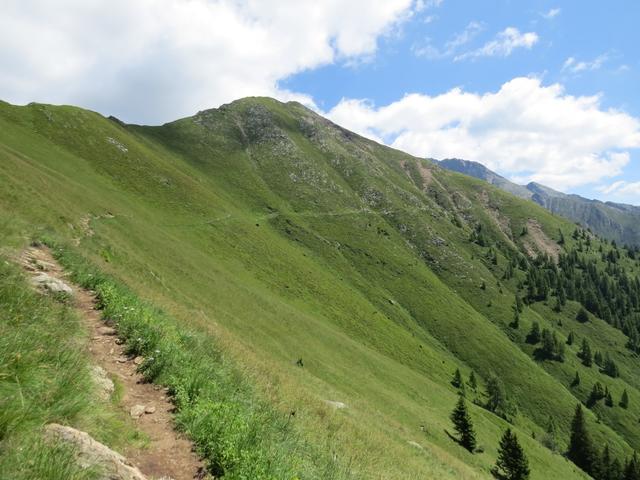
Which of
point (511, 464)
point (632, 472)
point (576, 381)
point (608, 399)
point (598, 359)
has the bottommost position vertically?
point (632, 472)

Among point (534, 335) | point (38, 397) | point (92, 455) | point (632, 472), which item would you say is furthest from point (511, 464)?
point (534, 335)

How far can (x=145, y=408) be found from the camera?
8086 mm

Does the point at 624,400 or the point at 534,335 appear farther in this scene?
the point at 534,335

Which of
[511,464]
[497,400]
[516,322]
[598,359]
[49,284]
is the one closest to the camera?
[49,284]

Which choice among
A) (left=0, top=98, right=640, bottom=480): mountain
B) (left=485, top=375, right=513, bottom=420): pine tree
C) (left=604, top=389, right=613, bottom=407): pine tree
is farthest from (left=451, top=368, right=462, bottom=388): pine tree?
(left=604, top=389, right=613, bottom=407): pine tree

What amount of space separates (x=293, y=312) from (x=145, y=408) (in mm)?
54265

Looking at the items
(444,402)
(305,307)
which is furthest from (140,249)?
(444,402)

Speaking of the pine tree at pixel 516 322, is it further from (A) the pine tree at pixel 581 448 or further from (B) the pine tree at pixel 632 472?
(B) the pine tree at pixel 632 472

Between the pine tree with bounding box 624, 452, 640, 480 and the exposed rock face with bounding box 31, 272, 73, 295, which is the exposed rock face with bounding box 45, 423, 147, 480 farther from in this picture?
the pine tree with bounding box 624, 452, 640, 480

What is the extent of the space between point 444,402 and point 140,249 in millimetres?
52482

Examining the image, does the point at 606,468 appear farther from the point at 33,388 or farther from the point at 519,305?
the point at 33,388

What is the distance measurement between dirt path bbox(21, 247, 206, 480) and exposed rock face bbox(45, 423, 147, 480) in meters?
1.10

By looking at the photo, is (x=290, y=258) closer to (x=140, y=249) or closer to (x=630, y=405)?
(x=140, y=249)

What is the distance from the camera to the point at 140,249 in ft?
155
